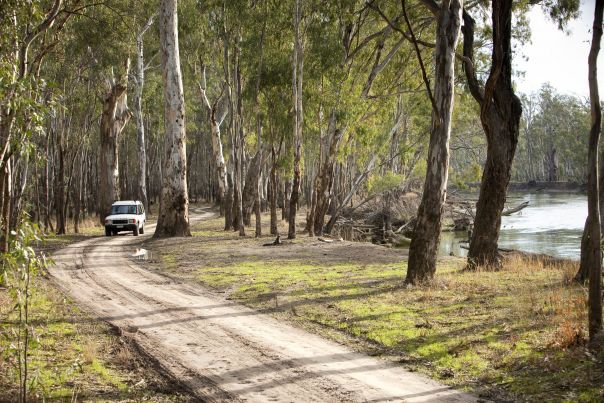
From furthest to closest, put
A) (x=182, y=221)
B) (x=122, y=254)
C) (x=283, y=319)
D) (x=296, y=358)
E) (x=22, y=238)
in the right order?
(x=182, y=221) < (x=122, y=254) < (x=283, y=319) < (x=296, y=358) < (x=22, y=238)

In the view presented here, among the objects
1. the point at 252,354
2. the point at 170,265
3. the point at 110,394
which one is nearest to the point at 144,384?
the point at 110,394

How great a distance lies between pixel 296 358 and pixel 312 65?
20.9 meters

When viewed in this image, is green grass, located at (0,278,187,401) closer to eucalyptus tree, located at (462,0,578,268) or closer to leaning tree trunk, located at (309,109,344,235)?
eucalyptus tree, located at (462,0,578,268)

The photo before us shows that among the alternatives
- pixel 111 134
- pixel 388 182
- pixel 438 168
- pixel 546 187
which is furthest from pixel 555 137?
pixel 438 168

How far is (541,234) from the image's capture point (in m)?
35.9

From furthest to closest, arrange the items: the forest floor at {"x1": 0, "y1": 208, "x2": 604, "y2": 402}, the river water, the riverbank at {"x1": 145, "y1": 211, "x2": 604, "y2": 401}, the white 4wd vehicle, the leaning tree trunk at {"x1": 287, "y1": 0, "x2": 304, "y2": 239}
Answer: the river water → the white 4wd vehicle → the leaning tree trunk at {"x1": 287, "y1": 0, "x2": 304, "y2": 239} → the riverbank at {"x1": 145, "y1": 211, "x2": 604, "y2": 401} → the forest floor at {"x1": 0, "y1": 208, "x2": 604, "y2": 402}

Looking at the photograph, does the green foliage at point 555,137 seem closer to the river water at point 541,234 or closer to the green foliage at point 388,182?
the river water at point 541,234

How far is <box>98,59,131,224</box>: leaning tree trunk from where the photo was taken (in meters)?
34.8

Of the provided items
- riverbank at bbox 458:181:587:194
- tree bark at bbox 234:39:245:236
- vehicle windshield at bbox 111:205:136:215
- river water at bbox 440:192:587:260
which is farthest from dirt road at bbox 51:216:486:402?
riverbank at bbox 458:181:587:194

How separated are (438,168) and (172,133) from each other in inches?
549

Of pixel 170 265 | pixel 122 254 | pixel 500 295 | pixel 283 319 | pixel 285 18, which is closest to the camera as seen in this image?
pixel 283 319

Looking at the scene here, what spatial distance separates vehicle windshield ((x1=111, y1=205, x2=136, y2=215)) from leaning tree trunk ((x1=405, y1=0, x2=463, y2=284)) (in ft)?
63.5

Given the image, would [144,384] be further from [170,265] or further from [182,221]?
[182,221]

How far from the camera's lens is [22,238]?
5.81 meters
